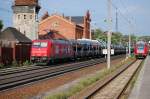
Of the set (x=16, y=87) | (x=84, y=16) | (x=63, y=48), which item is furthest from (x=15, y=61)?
(x=84, y=16)

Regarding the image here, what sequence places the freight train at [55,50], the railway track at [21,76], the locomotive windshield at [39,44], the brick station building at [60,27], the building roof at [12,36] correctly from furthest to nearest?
the brick station building at [60,27] < the building roof at [12,36] < the locomotive windshield at [39,44] < the freight train at [55,50] < the railway track at [21,76]

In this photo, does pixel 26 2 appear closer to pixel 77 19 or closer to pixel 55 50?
pixel 55 50

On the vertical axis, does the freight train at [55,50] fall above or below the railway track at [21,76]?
above

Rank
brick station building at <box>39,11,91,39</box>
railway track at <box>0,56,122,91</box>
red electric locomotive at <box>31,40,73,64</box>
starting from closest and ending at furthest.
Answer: railway track at <box>0,56,122,91</box>
red electric locomotive at <box>31,40,73,64</box>
brick station building at <box>39,11,91,39</box>

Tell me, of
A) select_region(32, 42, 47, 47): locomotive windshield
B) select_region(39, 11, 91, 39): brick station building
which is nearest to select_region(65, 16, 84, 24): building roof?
select_region(39, 11, 91, 39): brick station building

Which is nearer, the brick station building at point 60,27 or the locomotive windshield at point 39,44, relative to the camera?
the locomotive windshield at point 39,44

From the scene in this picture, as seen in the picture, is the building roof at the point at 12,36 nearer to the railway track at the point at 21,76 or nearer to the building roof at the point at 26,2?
the building roof at the point at 26,2

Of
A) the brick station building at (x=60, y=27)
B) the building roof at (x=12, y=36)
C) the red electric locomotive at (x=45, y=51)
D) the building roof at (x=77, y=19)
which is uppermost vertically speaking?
the building roof at (x=77, y=19)

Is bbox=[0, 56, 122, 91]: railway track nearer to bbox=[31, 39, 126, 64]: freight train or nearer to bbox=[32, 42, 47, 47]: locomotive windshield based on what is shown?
bbox=[31, 39, 126, 64]: freight train

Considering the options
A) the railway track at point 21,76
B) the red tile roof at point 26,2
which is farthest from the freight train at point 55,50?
the red tile roof at point 26,2

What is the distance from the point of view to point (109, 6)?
118 feet

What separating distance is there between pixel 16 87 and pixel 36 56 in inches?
961

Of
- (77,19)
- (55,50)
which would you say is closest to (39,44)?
(55,50)

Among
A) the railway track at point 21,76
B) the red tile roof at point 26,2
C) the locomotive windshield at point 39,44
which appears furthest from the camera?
the red tile roof at point 26,2
